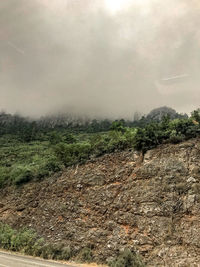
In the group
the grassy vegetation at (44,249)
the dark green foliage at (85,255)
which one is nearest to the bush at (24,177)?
the grassy vegetation at (44,249)

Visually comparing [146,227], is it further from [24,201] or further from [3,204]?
[3,204]

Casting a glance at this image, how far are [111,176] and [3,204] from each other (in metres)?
10.8

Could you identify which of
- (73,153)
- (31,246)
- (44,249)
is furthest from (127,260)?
(73,153)

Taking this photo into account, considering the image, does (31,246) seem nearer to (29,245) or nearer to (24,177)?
(29,245)

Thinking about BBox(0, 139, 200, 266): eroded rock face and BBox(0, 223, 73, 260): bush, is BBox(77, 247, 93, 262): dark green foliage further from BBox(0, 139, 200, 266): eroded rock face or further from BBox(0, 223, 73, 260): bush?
BBox(0, 223, 73, 260): bush

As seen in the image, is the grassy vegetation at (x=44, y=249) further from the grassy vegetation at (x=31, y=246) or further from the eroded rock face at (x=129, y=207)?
the eroded rock face at (x=129, y=207)

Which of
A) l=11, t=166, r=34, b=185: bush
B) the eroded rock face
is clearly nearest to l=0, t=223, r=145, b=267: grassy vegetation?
the eroded rock face

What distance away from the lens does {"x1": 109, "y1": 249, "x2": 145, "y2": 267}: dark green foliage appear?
980 centimetres

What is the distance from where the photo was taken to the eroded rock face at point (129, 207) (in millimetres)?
10211

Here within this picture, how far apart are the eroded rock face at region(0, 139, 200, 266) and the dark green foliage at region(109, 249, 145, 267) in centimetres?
41

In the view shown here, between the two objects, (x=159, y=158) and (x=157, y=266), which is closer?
(x=157, y=266)

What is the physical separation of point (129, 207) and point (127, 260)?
9.18 ft

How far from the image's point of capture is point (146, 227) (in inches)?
432

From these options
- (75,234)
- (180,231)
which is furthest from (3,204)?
(180,231)
